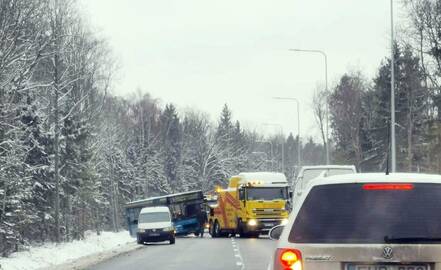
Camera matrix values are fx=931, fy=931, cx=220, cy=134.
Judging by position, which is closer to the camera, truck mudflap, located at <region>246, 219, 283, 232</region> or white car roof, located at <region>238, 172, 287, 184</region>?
truck mudflap, located at <region>246, 219, 283, 232</region>

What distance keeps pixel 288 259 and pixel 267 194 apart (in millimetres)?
37918

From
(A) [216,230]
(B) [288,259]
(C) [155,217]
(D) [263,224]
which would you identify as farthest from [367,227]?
(A) [216,230]

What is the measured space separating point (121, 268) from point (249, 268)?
A: 11.3 feet

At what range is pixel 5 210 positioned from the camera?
3144 cm

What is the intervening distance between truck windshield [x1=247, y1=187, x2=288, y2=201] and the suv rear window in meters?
37.8

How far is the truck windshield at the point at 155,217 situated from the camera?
4375 centimetres

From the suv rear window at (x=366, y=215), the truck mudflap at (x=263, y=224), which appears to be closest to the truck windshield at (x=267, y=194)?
the truck mudflap at (x=263, y=224)

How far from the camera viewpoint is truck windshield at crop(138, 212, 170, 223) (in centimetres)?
4375

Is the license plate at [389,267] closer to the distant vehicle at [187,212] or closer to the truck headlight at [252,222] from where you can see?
the truck headlight at [252,222]

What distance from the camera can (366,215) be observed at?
668cm

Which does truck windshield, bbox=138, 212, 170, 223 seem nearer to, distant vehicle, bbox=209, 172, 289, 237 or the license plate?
distant vehicle, bbox=209, 172, 289, 237

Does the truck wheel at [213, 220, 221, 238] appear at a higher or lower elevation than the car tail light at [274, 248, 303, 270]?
lower

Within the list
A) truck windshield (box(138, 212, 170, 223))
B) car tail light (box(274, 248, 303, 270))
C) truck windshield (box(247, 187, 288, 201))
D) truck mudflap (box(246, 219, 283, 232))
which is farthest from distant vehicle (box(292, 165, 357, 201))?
car tail light (box(274, 248, 303, 270))

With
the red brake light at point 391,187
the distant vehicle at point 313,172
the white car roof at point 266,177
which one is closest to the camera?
the red brake light at point 391,187
